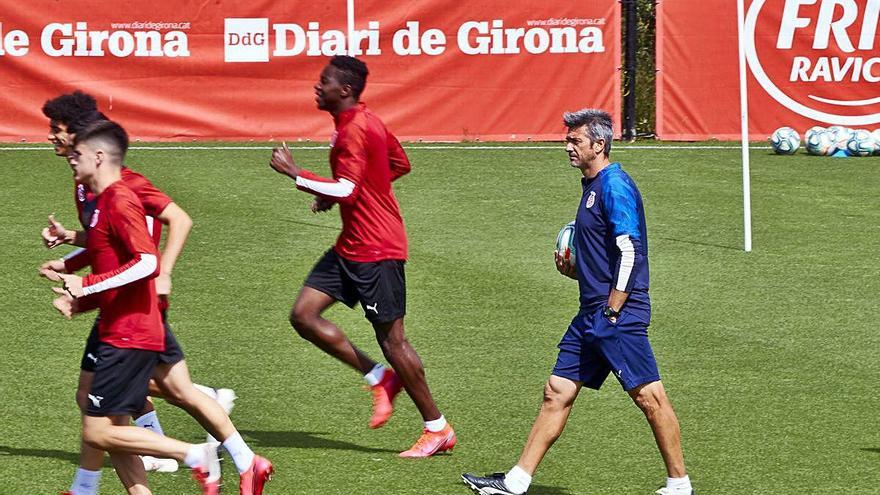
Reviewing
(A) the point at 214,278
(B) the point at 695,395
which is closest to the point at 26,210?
(A) the point at 214,278

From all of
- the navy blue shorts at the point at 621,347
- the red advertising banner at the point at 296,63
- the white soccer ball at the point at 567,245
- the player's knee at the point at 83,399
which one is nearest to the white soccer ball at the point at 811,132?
the red advertising banner at the point at 296,63

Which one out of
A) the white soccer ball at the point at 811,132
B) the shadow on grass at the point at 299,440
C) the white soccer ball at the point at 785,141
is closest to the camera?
the shadow on grass at the point at 299,440

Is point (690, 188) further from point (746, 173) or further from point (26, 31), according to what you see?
point (26, 31)

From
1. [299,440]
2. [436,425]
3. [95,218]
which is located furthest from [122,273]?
[299,440]

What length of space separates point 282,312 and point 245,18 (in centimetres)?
987

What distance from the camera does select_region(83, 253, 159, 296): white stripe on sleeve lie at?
642cm

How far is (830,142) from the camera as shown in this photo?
21.9 metres

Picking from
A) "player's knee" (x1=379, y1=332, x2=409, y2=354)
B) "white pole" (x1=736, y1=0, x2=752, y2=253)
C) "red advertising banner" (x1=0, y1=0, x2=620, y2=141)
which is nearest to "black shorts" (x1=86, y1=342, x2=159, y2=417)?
"player's knee" (x1=379, y1=332, x2=409, y2=354)

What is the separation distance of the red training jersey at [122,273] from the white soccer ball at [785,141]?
1649cm

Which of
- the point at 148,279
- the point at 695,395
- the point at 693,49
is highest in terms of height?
the point at 693,49

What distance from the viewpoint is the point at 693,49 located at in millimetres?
22266

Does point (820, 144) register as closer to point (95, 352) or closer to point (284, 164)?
point (284, 164)

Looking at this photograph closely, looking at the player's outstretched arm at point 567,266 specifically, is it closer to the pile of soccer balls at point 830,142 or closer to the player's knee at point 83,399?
the player's knee at point 83,399

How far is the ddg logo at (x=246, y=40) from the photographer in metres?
21.5
